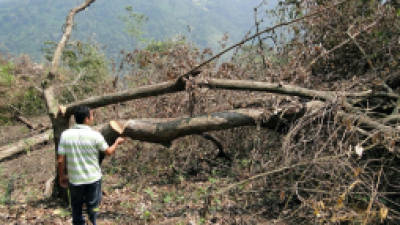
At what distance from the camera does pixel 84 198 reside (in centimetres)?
319

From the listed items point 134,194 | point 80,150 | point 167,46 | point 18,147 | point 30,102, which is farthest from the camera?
point 167,46

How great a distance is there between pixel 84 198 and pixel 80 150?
59 cm

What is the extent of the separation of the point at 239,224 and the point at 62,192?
2.53 meters

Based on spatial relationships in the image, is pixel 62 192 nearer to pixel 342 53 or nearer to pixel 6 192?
pixel 6 192

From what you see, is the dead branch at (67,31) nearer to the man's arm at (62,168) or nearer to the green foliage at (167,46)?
the green foliage at (167,46)

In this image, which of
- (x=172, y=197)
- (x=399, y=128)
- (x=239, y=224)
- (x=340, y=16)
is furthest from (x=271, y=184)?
(x=340, y=16)

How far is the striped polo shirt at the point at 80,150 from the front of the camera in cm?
296

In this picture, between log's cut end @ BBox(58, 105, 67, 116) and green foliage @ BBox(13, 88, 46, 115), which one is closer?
log's cut end @ BBox(58, 105, 67, 116)

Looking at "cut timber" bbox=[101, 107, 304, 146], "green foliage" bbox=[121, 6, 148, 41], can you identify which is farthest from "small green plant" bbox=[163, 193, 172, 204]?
"green foliage" bbox=[121, 6, 148, 41]

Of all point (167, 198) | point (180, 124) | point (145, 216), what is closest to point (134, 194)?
point (167, 198)

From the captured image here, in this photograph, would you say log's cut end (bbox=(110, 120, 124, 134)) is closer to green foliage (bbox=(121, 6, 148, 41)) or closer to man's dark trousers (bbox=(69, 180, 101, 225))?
man's dark trousers (bbox=(69, 180, 101, 225))

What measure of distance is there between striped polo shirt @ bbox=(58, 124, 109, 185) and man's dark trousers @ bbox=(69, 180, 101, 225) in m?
0.09

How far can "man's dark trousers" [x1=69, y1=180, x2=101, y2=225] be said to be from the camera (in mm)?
3072

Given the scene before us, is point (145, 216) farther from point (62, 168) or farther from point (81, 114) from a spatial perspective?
point (81, 114)
